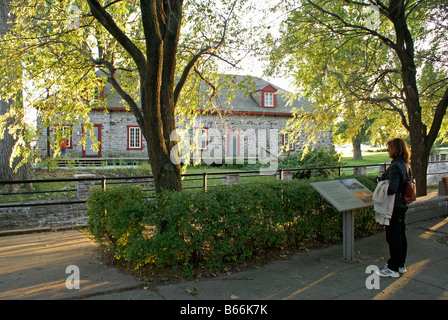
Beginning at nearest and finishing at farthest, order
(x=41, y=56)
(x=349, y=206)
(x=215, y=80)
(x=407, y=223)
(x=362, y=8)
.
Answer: (x=349, y=206) < (x=41, y=56) < (x=407, y=223) < (x=215, y=80) < (x=362, y=8)

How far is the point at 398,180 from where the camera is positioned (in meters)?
4.56

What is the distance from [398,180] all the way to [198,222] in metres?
2.99

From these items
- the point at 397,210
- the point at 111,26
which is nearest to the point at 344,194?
the point at 397,210

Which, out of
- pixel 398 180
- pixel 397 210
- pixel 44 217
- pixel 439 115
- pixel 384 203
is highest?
pixel 439 115

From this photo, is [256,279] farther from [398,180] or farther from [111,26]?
[111,26]

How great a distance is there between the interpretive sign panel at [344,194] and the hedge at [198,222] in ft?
1.51

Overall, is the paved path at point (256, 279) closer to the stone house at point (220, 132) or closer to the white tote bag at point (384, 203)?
the white tote bag at point (384, 203)

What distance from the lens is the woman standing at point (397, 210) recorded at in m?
4.59

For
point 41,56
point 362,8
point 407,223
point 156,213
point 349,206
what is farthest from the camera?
point 362,8

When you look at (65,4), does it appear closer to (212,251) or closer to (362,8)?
(212,251)

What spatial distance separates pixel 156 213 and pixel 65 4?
577 centimetres

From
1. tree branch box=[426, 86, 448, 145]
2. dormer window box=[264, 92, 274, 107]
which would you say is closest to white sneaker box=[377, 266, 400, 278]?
tree branch box=[426, 86, 448, 145]

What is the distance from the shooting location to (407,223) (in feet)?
25.7
